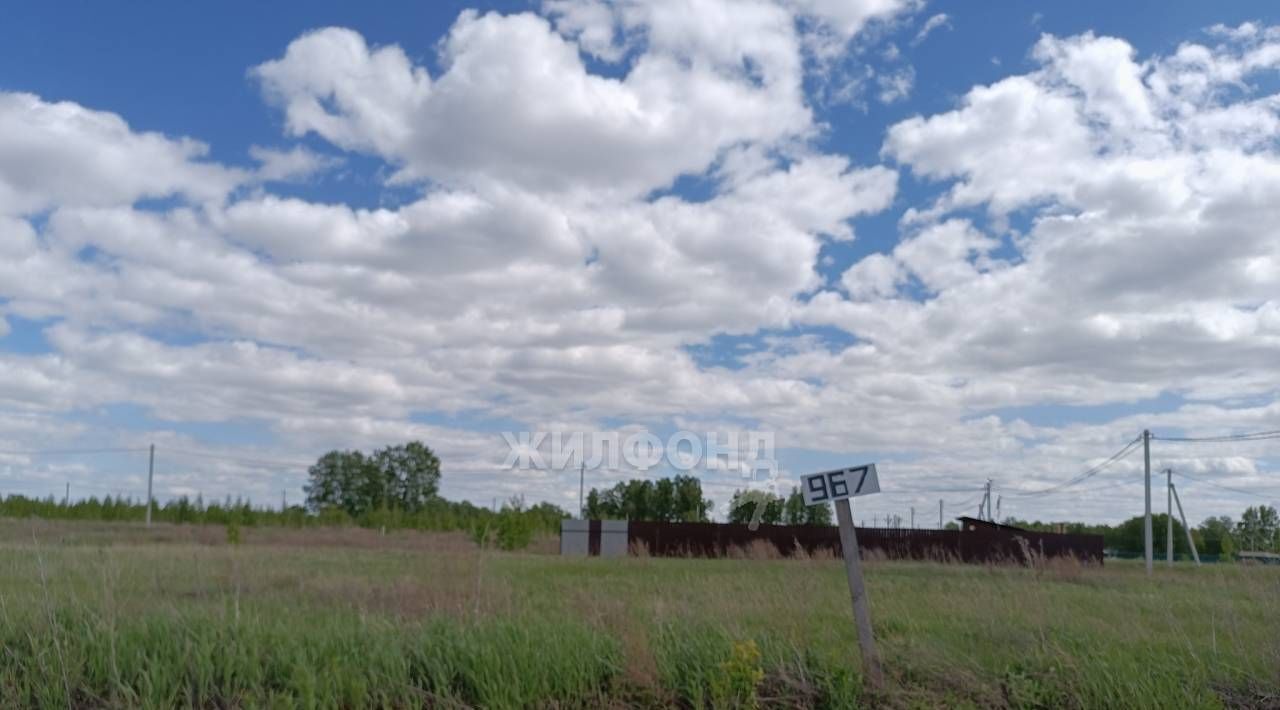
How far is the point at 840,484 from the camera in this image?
7523 millimetres

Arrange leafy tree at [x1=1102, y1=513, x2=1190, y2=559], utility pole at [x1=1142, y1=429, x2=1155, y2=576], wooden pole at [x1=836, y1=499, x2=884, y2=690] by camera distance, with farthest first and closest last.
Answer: leafy tree at [x1=1102, y1=513, x2=1190, y2=559]
utility pole at [x1=1142, y1=429, x2=1155, y2=576]
wooden pole at [x1=836, y1=499, x2=884, y2=690]

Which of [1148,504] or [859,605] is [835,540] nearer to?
[1148,504]

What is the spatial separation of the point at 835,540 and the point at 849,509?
3220cm

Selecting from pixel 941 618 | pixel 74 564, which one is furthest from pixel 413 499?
pixel 941 618

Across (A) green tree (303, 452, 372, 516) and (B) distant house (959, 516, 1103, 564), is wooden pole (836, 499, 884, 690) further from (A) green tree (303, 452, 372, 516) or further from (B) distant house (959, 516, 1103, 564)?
(A) green tree (303, 452, 372, 516)

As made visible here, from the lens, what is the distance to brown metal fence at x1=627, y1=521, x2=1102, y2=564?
122 feet

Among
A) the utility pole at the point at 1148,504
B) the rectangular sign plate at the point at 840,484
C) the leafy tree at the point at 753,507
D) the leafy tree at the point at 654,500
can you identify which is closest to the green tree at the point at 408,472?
the leafy tree at the point at 654,500

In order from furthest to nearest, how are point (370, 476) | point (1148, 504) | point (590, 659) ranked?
point (370, 476) < point (1148, 504) < point (590, 659)

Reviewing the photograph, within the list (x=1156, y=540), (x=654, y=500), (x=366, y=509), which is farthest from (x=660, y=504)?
(x=1156, y=540)

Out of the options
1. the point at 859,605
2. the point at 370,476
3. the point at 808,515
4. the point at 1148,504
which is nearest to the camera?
the point at 859,605

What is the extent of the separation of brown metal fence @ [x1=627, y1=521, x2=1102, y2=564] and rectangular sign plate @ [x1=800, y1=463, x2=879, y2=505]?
2901 centimetres

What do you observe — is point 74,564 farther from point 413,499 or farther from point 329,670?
point 413,499

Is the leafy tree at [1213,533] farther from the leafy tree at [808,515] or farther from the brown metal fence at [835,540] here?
the brown metal fence at [835,540]

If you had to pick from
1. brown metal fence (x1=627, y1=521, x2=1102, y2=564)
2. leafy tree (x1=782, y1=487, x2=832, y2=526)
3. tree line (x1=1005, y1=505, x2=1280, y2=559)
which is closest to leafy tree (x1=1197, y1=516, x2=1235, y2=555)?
tree line (x1=1005, y1=505, x2=1280, y2=559)
